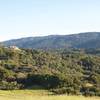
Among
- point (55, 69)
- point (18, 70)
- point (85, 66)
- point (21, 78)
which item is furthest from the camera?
point (85, 66)

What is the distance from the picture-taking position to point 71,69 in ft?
579

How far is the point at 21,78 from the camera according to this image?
122500 mm

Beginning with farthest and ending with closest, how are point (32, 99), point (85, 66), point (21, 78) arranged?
point (85, 66)
point (21, 78)
point (32, 99)

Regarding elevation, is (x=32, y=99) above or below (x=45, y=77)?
above

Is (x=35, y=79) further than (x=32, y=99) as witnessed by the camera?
Yes

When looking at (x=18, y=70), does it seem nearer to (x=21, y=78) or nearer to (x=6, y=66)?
(x=6, y=66)

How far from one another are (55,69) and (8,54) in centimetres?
2594

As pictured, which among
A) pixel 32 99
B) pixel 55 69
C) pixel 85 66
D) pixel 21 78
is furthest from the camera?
pixel 85 66

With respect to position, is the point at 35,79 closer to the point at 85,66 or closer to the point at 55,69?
the point at 55,69

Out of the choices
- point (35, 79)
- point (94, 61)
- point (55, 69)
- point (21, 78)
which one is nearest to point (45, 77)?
point (35, 79)

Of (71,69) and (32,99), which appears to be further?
(71,69)

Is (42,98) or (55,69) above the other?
(42,98)

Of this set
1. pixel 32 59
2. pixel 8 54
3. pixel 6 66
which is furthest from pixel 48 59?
pixel 6 66

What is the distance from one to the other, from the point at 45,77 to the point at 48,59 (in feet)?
255
